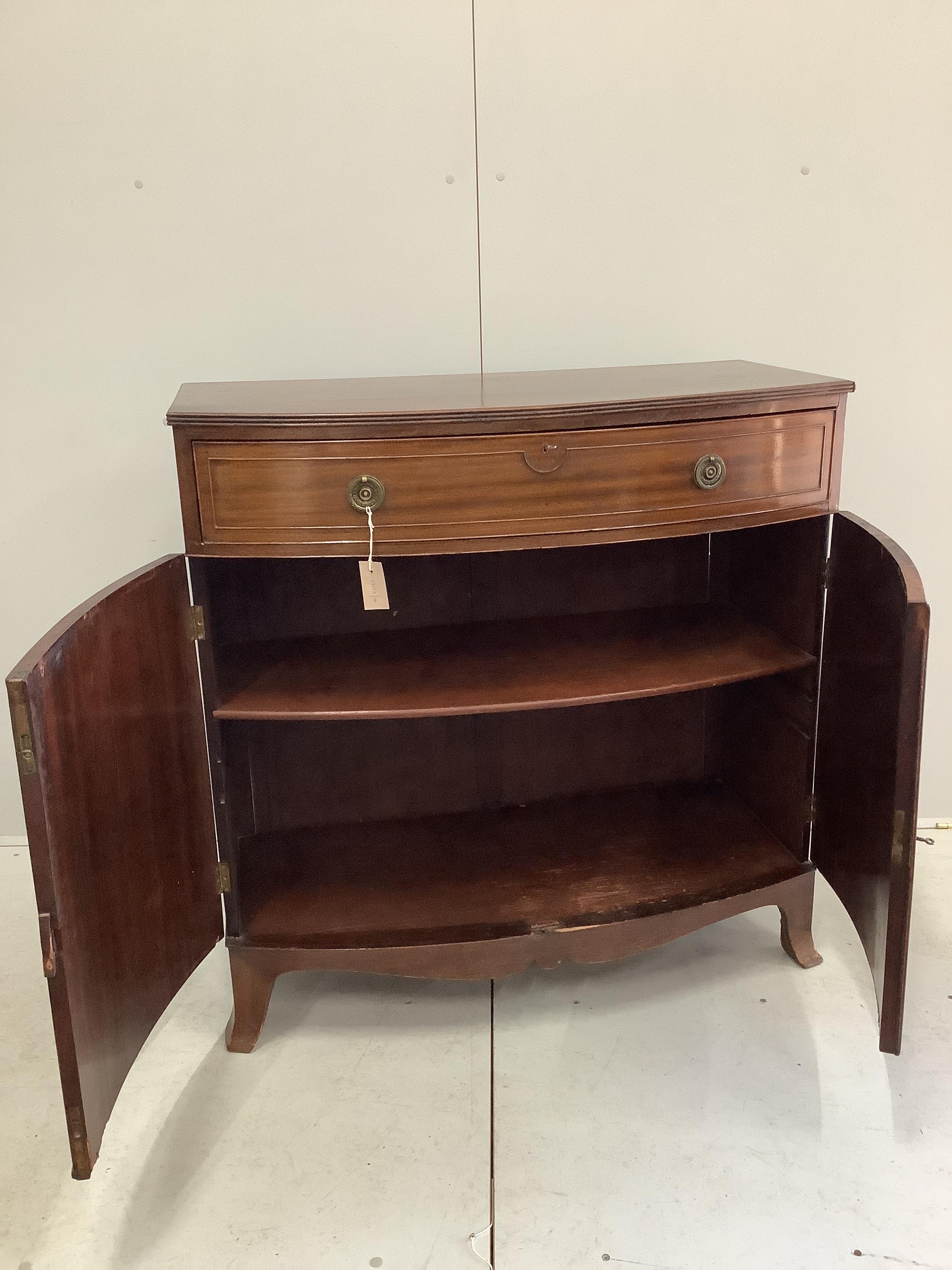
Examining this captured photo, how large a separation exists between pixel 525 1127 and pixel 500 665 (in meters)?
0.74

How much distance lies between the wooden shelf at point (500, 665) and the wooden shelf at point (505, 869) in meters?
0.37

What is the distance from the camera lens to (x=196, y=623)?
157cm

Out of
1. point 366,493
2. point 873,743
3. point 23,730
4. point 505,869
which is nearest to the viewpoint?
point 23,730

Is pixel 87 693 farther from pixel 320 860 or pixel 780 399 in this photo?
pixel 780 399

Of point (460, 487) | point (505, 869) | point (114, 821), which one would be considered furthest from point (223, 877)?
point (460, 487)

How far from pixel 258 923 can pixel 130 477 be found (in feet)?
3.32

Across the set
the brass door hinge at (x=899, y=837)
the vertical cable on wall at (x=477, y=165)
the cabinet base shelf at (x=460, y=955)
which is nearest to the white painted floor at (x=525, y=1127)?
the cabinet base shelf at (x=460, y=955)

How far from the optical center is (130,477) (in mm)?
2152

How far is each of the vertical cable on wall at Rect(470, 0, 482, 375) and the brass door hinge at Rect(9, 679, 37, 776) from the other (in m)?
1.24

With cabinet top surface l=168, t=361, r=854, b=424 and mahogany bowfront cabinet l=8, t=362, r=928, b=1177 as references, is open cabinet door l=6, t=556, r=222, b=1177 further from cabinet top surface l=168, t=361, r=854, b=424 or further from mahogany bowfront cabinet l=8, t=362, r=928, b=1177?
cabinet top surface l=168, t=361, r=854, b=424

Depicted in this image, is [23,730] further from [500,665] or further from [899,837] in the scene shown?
[899,837]

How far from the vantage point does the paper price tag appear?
1476 millimetres

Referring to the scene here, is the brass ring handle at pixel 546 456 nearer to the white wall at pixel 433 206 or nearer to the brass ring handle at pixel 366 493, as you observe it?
the brass ring handle at pixel 366 493

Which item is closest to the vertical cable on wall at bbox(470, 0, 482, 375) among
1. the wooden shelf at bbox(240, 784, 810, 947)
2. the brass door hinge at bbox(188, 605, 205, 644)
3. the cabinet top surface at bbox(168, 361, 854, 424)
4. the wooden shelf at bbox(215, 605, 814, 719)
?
the cabinet top surface at bbox(168, 361, 854, 424)
